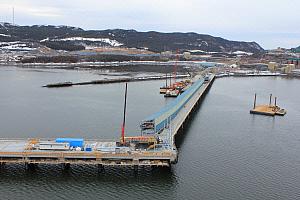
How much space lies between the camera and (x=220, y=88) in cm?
3678

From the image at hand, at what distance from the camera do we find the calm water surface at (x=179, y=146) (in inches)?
449

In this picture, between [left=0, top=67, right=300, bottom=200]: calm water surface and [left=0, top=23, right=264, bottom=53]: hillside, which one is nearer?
[left=0, top=67, right=300, bottom=200]: calm water surface

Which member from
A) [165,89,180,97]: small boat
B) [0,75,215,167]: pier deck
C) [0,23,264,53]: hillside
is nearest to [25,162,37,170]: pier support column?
[0,75,215,167]: pier deck

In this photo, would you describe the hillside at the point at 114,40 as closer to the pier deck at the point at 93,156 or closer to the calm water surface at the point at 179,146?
the calm water surface at the point at 179,146

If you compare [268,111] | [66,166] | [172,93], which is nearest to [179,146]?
[66,166]

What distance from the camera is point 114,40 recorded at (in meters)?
111

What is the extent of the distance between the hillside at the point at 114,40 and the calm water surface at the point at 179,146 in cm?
6347

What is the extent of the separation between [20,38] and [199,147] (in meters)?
91.0

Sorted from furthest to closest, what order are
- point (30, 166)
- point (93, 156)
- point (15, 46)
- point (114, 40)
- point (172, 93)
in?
point (114, 40) < point (15, 46) < point (172, 93) < point (30, 166) < point (93, 156)

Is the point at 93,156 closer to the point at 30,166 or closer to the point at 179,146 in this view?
the point at 30,166

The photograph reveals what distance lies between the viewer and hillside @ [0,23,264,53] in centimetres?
9509

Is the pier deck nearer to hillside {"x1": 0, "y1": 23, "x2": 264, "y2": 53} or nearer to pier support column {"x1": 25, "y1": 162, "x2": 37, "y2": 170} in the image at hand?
pier support column {"x1": 25, "y1": 162, "x2": 37, "y2": 170}

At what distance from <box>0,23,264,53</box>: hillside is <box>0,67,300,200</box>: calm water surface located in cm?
6347

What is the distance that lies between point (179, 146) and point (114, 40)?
321ft
